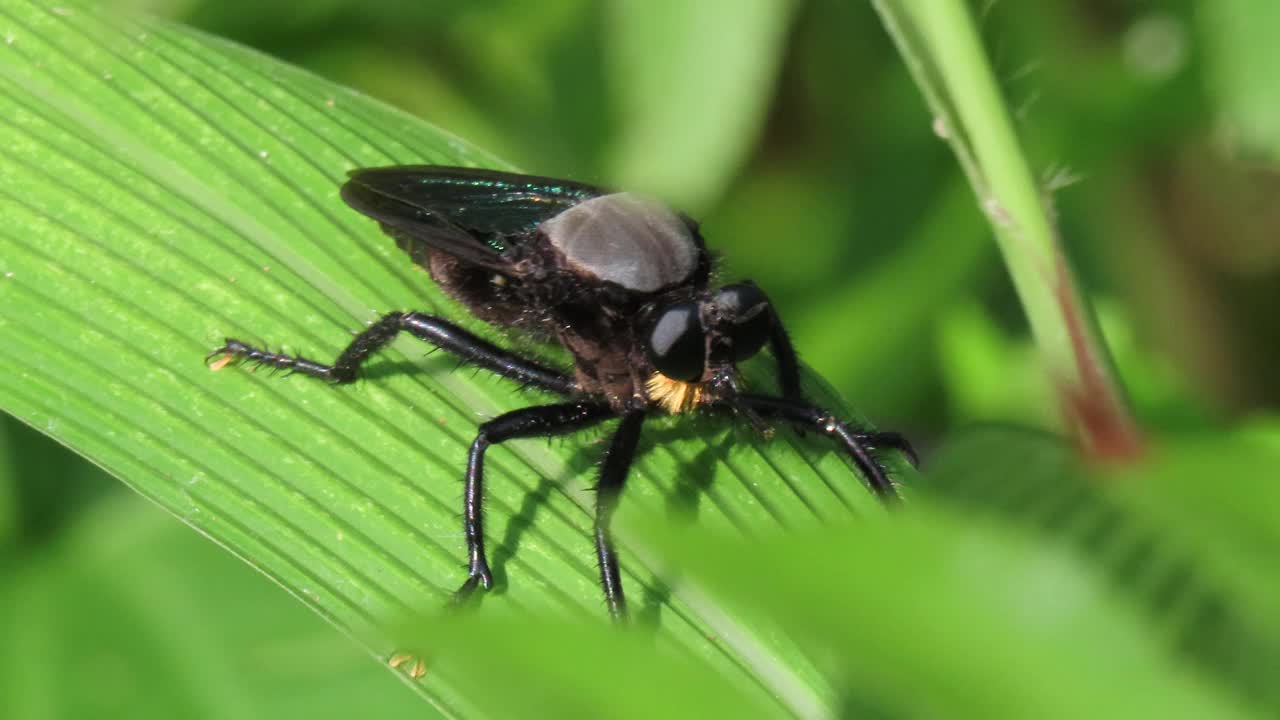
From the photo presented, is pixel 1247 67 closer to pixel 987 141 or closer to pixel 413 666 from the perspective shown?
pixel 987 141

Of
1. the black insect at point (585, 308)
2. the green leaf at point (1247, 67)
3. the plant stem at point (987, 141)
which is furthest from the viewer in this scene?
the green leaf at point (1247, 67)

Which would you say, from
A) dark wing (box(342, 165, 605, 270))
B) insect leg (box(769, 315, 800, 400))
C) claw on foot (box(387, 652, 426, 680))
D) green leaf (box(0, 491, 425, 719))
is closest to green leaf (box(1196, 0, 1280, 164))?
insect leg (box(769, 315, 800, 400))

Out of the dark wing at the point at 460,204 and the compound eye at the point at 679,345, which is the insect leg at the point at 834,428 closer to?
the compound eye at the point at 679,345

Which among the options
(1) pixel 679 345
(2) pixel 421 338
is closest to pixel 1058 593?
(1) pixel 679 345

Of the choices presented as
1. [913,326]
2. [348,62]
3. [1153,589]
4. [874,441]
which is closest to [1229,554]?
[1153,589]

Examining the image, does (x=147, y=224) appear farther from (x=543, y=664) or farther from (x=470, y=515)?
(x=543, y=664)

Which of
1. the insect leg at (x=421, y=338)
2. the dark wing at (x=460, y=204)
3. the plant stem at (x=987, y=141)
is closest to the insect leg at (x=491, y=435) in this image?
the insect leg at (x=421, y=338)
